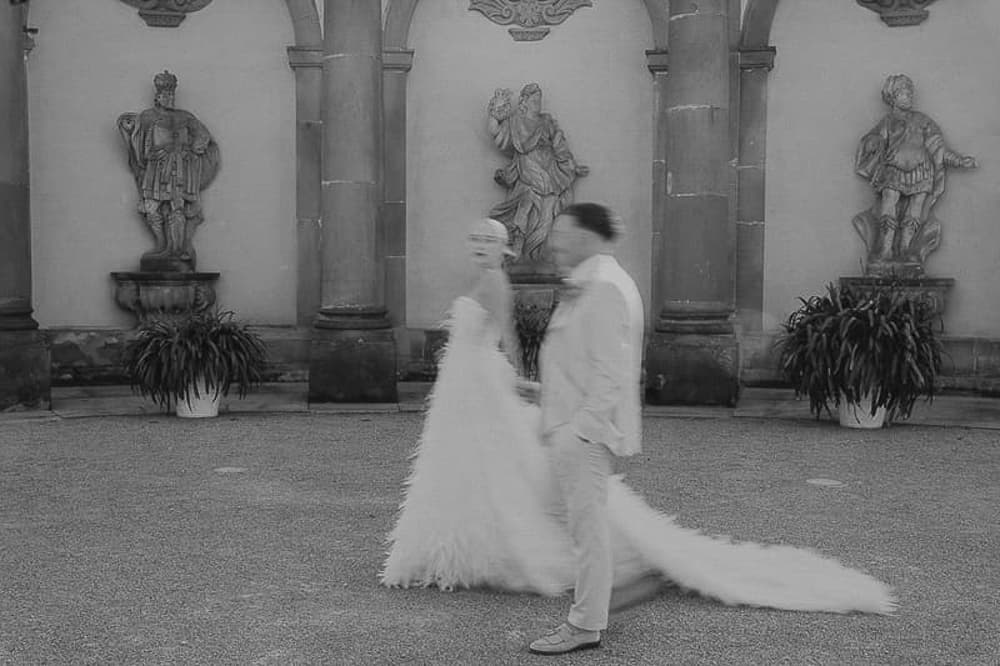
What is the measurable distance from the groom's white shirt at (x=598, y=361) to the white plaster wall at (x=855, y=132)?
9.14m

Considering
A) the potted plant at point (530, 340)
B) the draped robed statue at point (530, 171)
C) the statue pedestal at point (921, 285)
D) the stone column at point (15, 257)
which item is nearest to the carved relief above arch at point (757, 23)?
the draped robed statue at point (530, 171)

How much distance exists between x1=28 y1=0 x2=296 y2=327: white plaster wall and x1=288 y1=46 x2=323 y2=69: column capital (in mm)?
258

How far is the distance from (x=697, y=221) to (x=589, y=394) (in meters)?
7.49

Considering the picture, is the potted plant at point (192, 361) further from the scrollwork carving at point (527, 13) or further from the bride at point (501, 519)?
the bride at point (501, 519)

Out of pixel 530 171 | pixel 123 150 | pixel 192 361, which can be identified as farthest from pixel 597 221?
pixel 123 150

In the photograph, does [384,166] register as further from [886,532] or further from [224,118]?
[886,532]

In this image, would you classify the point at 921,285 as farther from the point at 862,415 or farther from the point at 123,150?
the point at 123,150

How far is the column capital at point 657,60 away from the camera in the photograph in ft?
43.3

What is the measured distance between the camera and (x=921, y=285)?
12781 millimetres

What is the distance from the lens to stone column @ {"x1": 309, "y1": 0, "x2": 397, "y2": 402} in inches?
467

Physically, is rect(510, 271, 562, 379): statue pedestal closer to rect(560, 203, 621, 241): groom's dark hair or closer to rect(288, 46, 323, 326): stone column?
rect(288, 46, 323, 326): stone column

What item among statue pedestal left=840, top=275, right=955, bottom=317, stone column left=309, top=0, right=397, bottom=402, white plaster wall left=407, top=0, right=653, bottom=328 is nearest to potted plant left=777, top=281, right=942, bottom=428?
statue pedestal left=840, top=275, right=955, bottom=317

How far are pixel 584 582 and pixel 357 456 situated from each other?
4.70 m

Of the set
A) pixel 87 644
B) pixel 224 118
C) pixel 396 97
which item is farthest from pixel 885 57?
pixel 87 644
